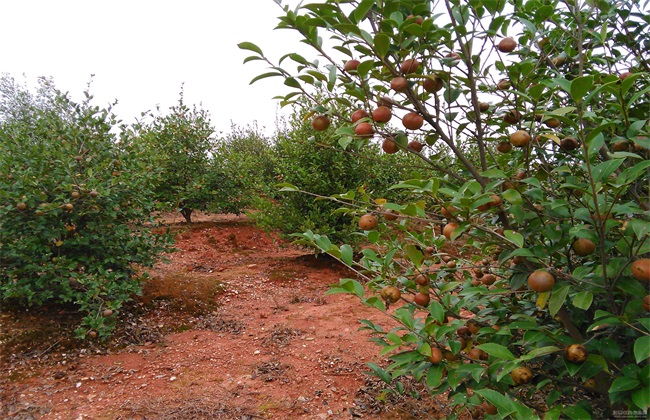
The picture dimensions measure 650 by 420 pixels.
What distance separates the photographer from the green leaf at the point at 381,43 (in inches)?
39.8

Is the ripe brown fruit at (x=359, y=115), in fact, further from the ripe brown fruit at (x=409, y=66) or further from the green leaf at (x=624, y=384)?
the green leaf at (x=624, y=384)

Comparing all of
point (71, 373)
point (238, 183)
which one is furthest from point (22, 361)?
point (238, 183)

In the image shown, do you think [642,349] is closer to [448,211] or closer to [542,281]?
[542,281]

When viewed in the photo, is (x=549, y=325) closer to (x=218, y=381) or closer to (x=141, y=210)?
(x=218, y=381)

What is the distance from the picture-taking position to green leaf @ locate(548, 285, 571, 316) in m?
0.94

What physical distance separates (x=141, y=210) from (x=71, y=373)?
4.78ft

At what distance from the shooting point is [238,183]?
805 centimetres

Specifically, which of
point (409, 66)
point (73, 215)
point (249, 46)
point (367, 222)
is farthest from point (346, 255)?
point (73, 215)

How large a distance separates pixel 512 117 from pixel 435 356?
0.81 meters

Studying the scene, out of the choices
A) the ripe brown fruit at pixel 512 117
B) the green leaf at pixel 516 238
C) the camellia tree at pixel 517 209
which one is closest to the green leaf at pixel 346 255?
the camellia tree at pixel 517 209

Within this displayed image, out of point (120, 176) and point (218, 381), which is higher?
point (120, 176)

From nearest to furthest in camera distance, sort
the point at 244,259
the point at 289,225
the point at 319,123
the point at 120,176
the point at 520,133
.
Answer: the point at 520,133
the point at 319,123
the point at 120,176
the point at 289,225
the point at 244,259

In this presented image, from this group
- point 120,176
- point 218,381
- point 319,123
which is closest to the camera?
point 319,123

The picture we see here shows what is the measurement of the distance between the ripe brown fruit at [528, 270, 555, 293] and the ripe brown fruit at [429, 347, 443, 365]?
0.40 m
